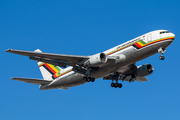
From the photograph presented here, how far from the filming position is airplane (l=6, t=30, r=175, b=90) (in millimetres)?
31477

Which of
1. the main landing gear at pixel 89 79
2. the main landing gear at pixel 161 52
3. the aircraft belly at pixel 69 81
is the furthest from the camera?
the aircraft belly at pixel 69 81

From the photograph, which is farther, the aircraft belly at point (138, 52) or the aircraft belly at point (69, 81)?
the aircraft belly at point (69, 81)

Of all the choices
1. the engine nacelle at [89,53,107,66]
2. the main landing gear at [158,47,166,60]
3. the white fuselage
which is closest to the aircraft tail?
the white fuselage

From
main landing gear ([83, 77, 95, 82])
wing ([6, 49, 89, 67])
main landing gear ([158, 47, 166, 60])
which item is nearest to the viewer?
main landing gear ([158, 47, 166, 60])

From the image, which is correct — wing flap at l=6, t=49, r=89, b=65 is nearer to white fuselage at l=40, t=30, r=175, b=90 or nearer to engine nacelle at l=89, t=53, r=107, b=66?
engine nacelle at l=89, t=53, r=107, b=66

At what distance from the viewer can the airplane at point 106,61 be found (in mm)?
31477

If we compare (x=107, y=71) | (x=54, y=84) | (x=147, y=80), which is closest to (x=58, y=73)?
(x=54, y=84)

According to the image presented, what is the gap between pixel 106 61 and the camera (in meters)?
32.0

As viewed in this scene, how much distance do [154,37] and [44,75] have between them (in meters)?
18.2

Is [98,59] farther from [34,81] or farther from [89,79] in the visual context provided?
[34,81]

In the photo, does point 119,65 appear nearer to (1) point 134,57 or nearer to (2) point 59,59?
(1) point 134,57

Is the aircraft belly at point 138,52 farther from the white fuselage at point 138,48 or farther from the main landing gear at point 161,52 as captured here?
the main landing gear at point 161,52

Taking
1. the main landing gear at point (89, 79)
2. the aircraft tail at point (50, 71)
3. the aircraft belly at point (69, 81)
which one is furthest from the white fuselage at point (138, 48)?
the aircraft tail at point (50, 71)

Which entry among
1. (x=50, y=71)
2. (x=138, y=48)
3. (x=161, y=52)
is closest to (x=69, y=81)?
(x=50, y=71)
